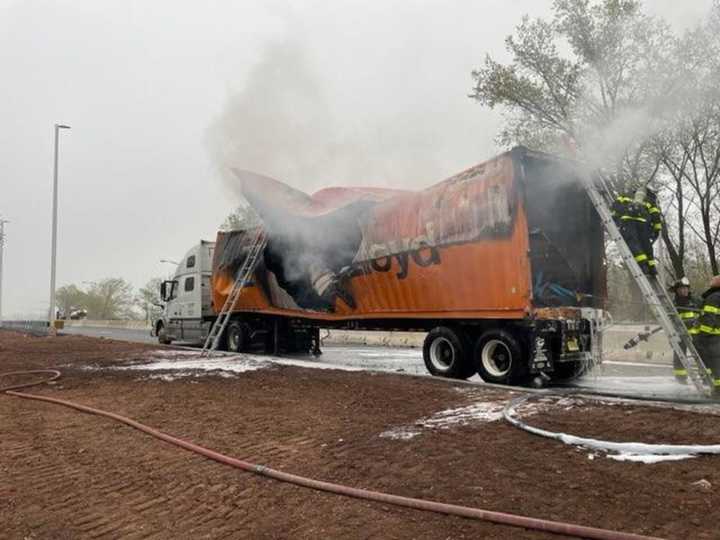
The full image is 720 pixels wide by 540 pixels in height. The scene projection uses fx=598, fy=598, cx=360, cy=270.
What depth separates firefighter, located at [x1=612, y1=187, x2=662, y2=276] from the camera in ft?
27.7

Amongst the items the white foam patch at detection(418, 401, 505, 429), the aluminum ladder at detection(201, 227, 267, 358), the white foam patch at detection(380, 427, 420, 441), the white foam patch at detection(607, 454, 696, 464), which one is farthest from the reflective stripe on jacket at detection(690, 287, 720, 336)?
the aluminum ladder at detection(201, 227, 267, 358)

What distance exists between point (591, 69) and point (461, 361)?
31.7 feet

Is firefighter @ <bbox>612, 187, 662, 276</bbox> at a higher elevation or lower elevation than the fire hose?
higher

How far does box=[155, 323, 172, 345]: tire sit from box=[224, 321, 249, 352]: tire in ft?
12.5

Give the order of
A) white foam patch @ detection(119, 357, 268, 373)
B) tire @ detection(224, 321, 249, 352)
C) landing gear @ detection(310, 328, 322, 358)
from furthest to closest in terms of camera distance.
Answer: landing gear @ detection(310, 328, 322, 358) < tire @ detection(224, 321, 249, 352) < white foam patch @ detection(119, 357, 268, 373)

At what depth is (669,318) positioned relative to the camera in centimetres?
783

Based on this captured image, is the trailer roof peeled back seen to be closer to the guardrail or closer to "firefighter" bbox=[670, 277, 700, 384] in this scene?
"firefighter" bbox=[670, 277, 700, 384]

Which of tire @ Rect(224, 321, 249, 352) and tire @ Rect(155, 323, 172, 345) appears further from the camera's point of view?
tire @ Rect(155, 323, 172, 345)

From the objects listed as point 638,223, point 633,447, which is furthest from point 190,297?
point 633,447

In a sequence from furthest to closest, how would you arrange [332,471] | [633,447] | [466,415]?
1. [466,415]
2. [633,447]
3. [332,471]

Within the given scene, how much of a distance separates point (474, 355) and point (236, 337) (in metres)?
8.01

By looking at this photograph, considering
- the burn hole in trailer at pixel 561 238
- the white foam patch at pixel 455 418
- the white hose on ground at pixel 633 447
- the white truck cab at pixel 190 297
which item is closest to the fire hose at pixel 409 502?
the white foam patch at pixel 455 418

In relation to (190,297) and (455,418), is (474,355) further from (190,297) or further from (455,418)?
(190,297)

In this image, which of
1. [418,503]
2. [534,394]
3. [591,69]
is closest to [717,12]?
[591,69]
